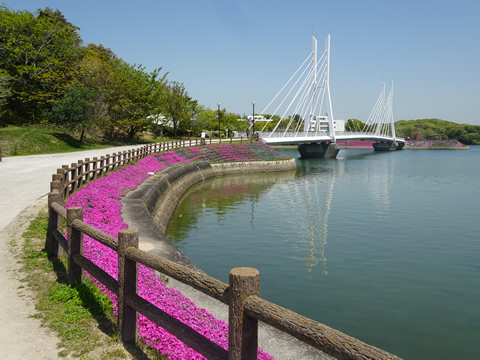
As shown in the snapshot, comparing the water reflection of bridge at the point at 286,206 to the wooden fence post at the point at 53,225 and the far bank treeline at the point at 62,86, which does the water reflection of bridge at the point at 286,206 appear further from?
the far bank treeline at the point at 62,86

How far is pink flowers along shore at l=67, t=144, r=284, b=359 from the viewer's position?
5.91m

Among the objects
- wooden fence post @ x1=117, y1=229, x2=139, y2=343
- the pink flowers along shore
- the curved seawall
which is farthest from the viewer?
the curved seawall

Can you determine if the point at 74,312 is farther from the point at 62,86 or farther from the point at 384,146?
the point at 384,146

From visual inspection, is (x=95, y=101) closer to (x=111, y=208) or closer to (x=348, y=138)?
(x=111, y=208)

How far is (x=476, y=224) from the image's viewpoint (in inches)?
912

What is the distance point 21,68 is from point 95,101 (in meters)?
8.91

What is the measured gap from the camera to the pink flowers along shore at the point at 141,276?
5.91 metres

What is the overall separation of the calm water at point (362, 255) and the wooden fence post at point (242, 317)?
6451mm

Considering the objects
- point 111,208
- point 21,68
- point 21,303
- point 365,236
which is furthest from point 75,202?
point 21,68

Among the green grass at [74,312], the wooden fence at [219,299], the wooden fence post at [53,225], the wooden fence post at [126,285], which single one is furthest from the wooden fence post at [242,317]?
the wooden fence post at [53,225]

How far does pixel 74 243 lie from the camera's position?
289 inches

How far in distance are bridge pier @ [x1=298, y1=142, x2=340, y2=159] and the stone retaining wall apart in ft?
89.1

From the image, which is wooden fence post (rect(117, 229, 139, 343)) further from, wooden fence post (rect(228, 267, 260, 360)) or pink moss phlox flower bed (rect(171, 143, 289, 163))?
pink moss phlox flower bed (rect(171, 143, 289, 163))

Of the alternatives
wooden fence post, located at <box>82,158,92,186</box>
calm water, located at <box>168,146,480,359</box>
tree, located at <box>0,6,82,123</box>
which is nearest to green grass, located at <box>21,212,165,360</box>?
calm water, located at <box>168,146,480,359</box>
